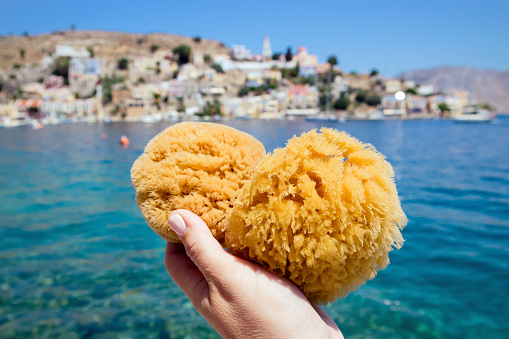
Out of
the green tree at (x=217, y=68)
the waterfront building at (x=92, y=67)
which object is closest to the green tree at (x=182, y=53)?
the green tree at (x=217, y=68)

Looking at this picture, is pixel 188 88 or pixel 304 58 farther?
pixel 304 58

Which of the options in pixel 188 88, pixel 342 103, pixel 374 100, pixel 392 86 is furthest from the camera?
pixel 392 86

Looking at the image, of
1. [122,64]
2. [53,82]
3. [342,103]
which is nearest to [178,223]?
[342,103]

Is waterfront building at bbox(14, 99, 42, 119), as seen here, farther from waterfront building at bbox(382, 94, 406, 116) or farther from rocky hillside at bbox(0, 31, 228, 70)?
waterfront building at bbox(382, 94, 406, 116)

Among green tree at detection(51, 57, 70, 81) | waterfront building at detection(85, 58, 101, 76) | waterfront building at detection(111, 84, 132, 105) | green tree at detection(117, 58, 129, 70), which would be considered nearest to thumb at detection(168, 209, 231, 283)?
waterfront building at detection(111, 84, 132, 105)

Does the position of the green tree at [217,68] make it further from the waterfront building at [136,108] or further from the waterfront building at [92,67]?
the waterfront building at [92,67]

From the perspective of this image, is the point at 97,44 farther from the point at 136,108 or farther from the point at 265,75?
the point at 265,75

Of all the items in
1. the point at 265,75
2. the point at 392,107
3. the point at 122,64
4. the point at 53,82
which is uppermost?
the point at 122,64
